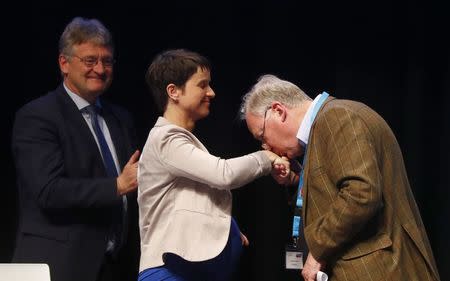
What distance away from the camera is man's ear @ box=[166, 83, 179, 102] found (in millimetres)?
2887

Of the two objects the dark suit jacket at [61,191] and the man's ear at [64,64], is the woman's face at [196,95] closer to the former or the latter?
the dark suit jacket at [61,191]

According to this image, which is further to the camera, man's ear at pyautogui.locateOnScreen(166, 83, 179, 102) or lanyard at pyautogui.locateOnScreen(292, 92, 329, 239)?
man's ear at pyautogui.locateOnScreen(166, 83, 179, 102)

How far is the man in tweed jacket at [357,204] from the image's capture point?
94.9 inches

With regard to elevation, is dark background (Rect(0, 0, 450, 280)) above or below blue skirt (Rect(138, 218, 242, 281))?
above

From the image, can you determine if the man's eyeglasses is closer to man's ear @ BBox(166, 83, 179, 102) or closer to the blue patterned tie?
the blue patterned tie

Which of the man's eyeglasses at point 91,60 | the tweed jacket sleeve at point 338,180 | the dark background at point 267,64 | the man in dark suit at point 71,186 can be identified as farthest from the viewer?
the dark background at point 267,64

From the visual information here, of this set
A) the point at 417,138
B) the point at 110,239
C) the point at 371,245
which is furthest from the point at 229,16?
the point at 371,245

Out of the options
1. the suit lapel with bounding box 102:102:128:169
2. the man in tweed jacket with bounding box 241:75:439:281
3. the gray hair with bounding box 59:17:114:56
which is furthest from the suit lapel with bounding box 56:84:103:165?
the man in tweed jacket with bounding box 241:75:439:281

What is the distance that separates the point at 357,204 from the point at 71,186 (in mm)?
1354

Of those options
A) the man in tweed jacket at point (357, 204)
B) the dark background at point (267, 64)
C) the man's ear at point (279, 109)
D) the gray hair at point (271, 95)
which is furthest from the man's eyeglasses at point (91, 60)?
the man in tweed jacket at point (357, 204)

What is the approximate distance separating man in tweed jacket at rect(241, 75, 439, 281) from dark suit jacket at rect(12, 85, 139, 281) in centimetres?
110

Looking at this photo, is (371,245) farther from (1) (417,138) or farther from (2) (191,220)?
(1) (417,138)

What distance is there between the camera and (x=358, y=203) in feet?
7.84

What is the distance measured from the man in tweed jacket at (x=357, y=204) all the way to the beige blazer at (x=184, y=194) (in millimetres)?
293
